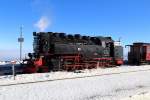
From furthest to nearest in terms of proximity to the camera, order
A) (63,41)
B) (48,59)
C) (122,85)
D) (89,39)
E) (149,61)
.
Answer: (149,61) → (89,39) → (63,41) → (48,59) → (122,85)

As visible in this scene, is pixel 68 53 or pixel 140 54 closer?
pixel 68 53

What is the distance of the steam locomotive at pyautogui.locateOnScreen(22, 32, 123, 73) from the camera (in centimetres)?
2462

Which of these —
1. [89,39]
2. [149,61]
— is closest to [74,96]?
[89,39]

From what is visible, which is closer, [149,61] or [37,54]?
[37,54]

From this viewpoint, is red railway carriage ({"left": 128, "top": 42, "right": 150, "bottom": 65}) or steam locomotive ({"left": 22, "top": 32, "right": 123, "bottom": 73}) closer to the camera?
steam locomotive ({"left": 22, "top": 32, "right": 123, "bottom": 73})

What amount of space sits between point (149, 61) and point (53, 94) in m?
28.6

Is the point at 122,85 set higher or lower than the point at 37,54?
lower

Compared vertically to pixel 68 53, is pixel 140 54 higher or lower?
lower

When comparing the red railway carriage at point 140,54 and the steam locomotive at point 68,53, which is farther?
the red railway carriage at point 140,54

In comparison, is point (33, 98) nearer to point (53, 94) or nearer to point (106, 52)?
point (53, 94)

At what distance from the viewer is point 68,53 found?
26.7 meters

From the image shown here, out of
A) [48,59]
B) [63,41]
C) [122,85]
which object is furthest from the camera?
[63,41]

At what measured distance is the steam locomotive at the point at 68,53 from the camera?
24.6 m

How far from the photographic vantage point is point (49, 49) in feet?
84.6
